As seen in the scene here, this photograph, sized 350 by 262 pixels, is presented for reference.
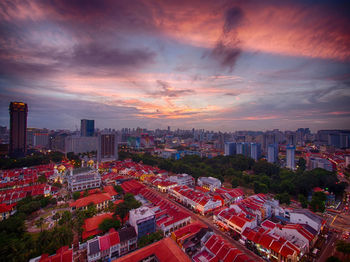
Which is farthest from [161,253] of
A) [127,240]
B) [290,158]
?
[290,158]

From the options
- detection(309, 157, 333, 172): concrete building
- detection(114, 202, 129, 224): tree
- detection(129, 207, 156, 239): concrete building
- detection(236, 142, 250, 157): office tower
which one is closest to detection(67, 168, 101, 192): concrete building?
detection(114, 202, 129, 224): tree

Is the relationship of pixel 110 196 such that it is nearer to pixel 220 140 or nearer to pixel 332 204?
pixel 332 204

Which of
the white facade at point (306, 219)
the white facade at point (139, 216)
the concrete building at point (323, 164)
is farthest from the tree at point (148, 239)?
the concrete building at point (323, 164)

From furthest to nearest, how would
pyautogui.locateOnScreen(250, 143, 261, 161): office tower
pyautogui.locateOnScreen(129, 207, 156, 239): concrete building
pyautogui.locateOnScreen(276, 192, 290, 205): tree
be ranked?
pyautogui.locateOnScreen(250, 143, 261, 161): office tower
pyautogui.locateOnScreen(276, 192, 290, 205): tree
pyautogui.locateOnScreen(129, 207, 156, 239): concrete building

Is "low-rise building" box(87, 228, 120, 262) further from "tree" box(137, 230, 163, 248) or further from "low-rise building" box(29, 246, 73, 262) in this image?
"tree" box(137, 230, 163, 248)

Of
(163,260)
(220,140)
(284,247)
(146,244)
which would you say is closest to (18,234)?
(146,244)

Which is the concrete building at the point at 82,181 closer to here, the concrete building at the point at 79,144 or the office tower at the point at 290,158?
the concrete building at the point at 79,144
